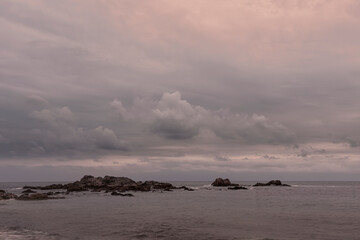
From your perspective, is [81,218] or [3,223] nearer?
[3,223]

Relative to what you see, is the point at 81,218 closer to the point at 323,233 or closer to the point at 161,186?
the point at 323,233

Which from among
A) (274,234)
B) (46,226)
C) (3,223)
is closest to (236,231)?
(274,234)

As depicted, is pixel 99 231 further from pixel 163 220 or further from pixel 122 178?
pixel 122 178

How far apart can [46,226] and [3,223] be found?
21.9 ft

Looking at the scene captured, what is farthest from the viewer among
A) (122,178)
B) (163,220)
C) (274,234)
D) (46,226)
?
(122,178)

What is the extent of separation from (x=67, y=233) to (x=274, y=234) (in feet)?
70.1

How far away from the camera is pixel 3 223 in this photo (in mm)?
42094

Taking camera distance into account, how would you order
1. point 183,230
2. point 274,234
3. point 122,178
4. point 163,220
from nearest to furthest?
point 274,234
point 183,230
point 163,220
point 122,178

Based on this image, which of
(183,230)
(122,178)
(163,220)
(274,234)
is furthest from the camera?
(122,178)

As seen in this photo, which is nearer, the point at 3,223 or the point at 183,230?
the point at 183,230

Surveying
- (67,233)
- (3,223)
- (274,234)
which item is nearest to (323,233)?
(274,234)

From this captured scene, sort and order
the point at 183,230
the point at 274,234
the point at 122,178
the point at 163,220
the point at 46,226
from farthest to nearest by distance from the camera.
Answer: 1. the point at 122,178
2. the point at 163,220
3. the point at 46,226
4. the point at 183,230
5. the point at 274,234

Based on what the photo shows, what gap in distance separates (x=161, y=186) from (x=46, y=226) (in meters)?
111

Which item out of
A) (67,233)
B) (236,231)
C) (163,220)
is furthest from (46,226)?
(236,231)
